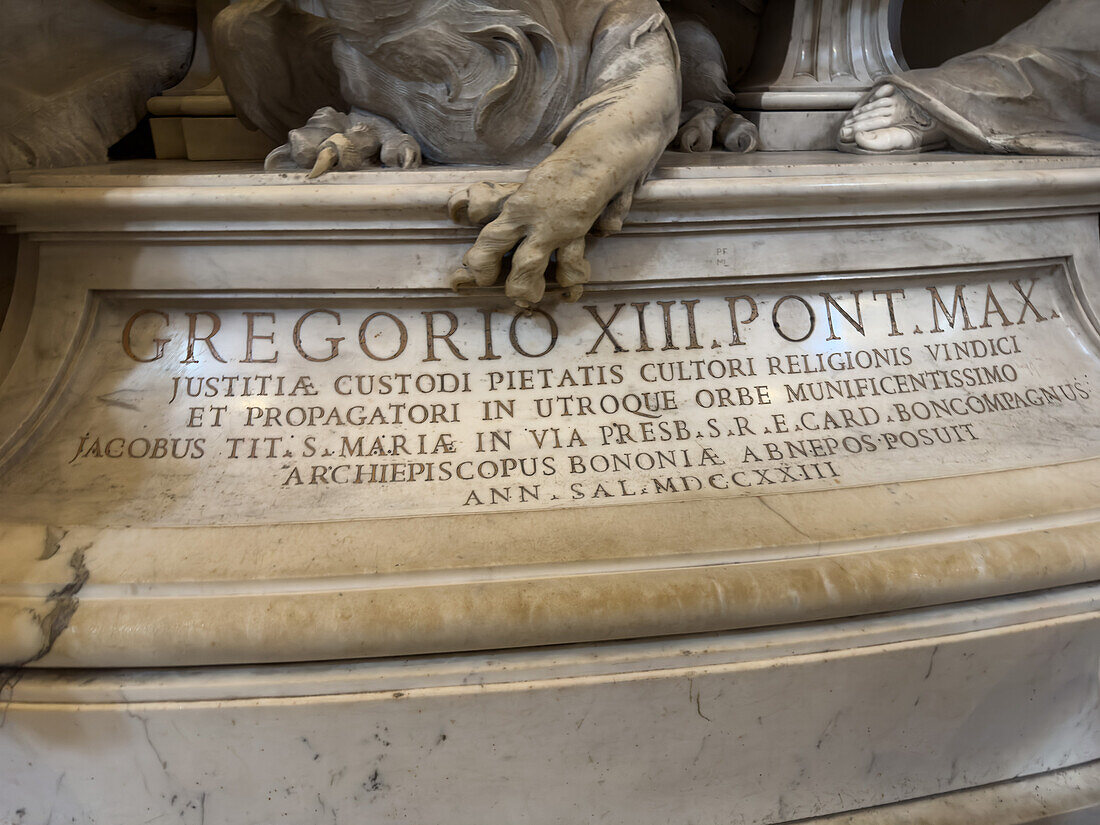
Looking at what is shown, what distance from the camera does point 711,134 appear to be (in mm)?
2115

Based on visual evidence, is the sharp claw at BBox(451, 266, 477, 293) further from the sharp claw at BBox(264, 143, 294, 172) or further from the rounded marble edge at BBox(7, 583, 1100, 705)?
the rounded marble edge at BBox(7, 583, 1100, 705)

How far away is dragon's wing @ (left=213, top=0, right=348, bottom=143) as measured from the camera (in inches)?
64.1

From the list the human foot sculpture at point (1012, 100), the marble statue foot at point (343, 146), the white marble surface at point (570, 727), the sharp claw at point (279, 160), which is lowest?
the white marble surface at point (570, 727)

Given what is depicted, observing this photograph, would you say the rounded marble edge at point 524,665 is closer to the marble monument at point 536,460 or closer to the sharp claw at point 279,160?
the marble monument at point 536,460

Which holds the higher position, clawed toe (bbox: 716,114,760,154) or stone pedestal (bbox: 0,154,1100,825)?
clawed toe (bbox: 716,114,760,154)

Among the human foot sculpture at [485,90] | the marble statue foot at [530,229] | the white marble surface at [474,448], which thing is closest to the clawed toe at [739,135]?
the white marble surface at [474,448]

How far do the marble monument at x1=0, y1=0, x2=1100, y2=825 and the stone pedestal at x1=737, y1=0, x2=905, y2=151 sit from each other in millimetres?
519

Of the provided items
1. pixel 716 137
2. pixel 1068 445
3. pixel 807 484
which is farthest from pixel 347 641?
pixel 716 137

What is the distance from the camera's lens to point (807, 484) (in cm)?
143

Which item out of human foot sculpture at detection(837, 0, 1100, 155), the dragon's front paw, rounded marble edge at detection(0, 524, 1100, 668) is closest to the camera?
rounded marble edge at detection(0, 524, 1100, 668)

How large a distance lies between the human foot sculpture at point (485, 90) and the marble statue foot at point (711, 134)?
45cm

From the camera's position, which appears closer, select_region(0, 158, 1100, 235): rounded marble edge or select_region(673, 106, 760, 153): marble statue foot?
select_region(0, 158, 1100, 235): rounded marble edge

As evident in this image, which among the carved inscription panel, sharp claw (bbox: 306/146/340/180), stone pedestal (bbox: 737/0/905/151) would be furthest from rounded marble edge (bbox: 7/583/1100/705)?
stone pedestal (bbox: 737/0/905/151)

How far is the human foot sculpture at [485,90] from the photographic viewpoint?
54.5 inches
